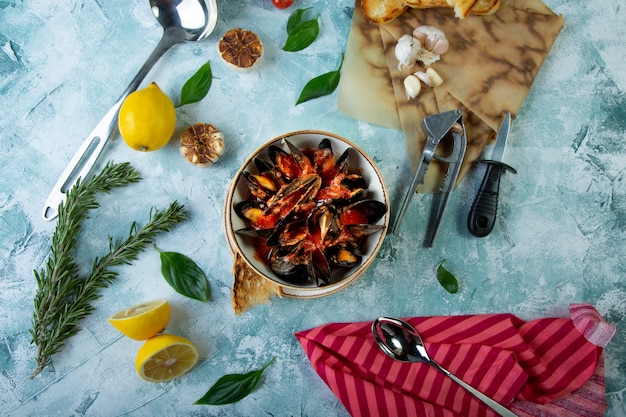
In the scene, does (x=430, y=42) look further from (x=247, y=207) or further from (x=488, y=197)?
(x=247, y=207)

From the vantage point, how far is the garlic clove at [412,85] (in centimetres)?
186

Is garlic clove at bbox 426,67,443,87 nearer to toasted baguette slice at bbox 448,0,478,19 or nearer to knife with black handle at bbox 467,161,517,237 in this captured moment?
toasted baguette slice at bbox 448,0,478,19

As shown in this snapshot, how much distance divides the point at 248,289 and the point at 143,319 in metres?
0.36

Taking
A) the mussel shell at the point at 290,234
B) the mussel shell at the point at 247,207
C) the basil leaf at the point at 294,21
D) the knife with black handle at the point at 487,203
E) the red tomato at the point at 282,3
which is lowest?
the knife with black handle at the point at 487,203

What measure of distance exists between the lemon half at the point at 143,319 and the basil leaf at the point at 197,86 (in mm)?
726

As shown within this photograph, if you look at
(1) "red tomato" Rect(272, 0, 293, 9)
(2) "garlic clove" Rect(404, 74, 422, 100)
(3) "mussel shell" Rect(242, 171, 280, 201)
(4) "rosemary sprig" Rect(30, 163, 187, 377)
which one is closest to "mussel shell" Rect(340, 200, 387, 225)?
(3) "mussel shell" Rect(242, 171, 280, 201)

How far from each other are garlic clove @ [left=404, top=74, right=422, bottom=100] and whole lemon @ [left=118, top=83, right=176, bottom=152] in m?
0.83

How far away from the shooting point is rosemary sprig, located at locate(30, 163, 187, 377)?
177 centimetres

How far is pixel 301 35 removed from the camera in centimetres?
194

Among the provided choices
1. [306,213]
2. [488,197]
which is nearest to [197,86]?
[306,213]

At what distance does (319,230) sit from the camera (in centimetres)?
163

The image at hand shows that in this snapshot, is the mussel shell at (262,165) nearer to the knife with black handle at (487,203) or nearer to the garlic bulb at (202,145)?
the garlic bulb at (202,145)

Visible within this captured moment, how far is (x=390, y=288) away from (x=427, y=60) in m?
0.83

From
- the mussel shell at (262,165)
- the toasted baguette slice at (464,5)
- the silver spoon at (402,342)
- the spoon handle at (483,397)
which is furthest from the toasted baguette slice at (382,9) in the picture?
the spoon handle at (483,397)
